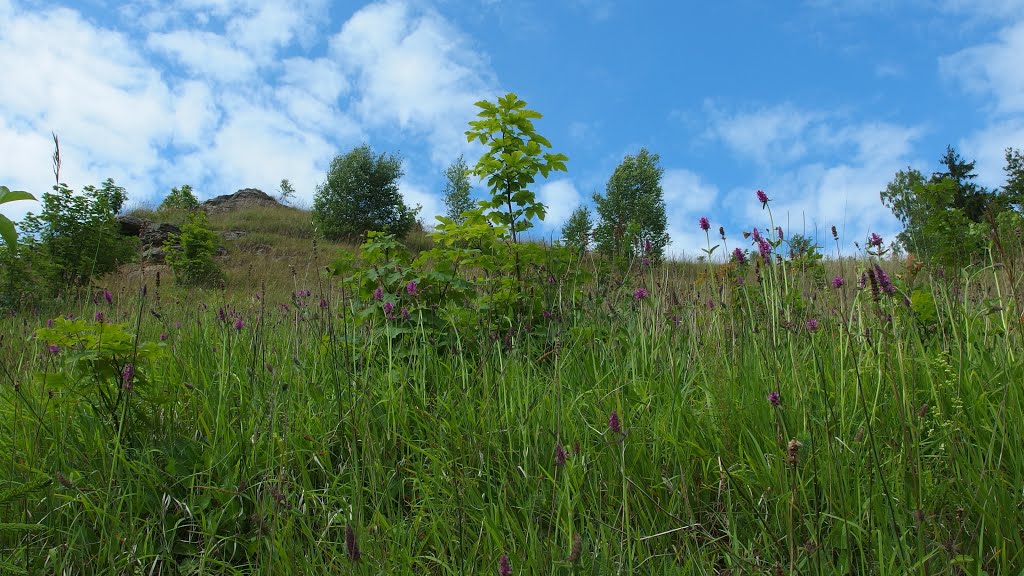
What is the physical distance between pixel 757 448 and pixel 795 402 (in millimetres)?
391

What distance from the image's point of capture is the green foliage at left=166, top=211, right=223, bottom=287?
17.2m

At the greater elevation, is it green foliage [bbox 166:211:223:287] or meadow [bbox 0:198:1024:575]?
green foliage [bbox 166:211:223:287]

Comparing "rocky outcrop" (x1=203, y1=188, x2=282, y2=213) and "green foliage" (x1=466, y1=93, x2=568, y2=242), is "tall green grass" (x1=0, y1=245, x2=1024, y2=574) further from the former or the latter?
"rocky outcrop" (x1=203, y1=188, x2=282, y2=213)

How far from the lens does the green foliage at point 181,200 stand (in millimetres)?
36094

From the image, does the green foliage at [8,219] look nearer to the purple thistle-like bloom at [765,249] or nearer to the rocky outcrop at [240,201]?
the purple thistle-like bloom at [765,249]

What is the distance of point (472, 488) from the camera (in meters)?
2.14

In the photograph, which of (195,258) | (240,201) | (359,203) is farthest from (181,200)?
(195,258)

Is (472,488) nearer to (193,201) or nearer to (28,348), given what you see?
(28,348)

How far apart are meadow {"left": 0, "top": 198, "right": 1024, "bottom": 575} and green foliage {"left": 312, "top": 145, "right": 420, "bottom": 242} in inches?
1162

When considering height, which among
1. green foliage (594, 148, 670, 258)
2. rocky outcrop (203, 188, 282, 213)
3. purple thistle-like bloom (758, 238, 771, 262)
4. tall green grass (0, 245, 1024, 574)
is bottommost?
tall green grass (0, 245, 1024, 574)

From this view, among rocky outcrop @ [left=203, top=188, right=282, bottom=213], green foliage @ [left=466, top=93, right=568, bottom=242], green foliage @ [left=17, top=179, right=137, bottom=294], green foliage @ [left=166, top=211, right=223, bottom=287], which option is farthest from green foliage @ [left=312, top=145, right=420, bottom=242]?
green foliage @ [left=466, top=93, right=568, bottom=242]

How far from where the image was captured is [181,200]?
129 feet

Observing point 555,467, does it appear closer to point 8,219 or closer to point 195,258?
point 8,219

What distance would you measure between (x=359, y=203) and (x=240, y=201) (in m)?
11.8
